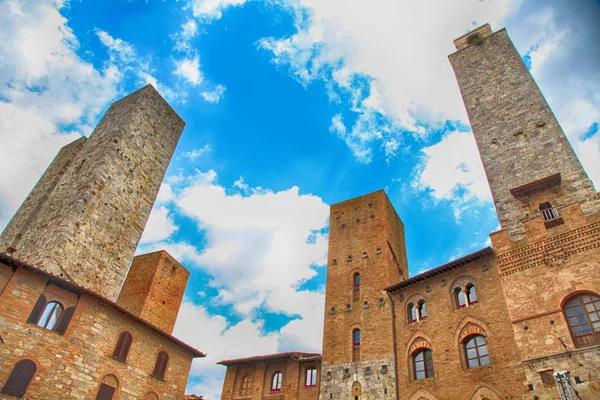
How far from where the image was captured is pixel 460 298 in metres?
17.8

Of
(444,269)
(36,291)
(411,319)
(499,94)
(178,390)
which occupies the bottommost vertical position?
(178,390)

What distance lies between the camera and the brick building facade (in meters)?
13.8

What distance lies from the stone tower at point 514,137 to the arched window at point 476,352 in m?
4.55

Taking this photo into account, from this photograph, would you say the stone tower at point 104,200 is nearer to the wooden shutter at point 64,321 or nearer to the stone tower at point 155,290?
the wooden shutter at point 64,321

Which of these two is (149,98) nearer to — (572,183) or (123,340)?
(123,340)

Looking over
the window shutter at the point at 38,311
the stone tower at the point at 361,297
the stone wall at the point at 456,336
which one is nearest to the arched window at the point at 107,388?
the window shutter at the point at 38,311

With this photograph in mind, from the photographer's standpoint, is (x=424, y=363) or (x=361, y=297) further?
(x=361, y=297)

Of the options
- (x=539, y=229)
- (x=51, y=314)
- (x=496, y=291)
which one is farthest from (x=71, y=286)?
(x=539, y=229)

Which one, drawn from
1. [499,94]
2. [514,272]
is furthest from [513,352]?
[499,94]

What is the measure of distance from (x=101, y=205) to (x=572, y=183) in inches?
881

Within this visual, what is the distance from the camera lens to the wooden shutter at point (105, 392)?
1623cm

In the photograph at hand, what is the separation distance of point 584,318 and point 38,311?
19.6m

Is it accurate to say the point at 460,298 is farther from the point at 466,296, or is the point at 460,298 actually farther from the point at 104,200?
the point at 104,200

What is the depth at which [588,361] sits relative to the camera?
40.8 ft
